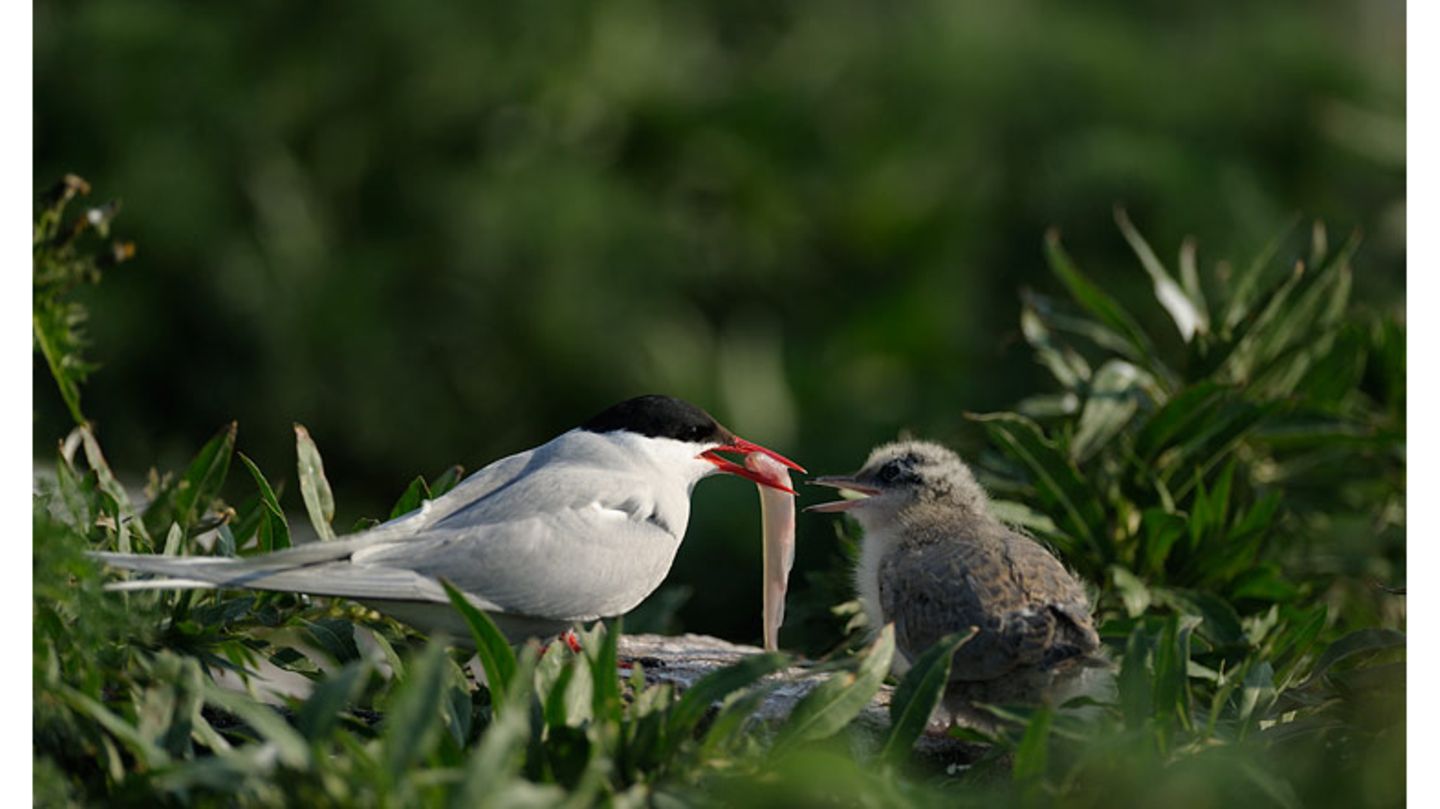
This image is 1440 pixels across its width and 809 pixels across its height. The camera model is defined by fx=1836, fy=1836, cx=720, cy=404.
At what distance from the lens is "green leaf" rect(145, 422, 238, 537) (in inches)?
106

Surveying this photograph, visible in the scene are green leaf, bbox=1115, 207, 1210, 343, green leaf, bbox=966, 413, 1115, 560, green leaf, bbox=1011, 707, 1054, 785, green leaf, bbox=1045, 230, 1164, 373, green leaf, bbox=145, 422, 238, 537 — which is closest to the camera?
green leaf, bbox=1011, 707, 1054, 785

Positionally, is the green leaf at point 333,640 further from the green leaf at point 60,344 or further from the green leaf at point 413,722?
the green leaf at point 413,722

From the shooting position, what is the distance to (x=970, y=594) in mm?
2338

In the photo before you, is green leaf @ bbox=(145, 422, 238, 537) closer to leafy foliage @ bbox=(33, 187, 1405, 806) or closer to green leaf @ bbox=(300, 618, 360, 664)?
leafy foliage @ bbox=(33, 187, 1405, 806)

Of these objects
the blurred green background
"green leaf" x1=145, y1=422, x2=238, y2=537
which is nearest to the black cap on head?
"green leaf" x1=145, y1=422, x2=238, y2=537

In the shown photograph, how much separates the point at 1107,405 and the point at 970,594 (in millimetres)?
970

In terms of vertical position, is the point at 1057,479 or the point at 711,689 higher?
the point at 711,689

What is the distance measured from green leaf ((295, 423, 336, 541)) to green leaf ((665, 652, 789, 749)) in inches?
28.9

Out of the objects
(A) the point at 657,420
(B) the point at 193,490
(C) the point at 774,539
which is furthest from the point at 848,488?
(B) the point at 193,490

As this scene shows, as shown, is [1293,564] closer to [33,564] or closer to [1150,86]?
[33,564]

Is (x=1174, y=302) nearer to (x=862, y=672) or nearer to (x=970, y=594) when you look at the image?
(x=970, y=594)

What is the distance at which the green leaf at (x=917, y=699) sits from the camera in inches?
81.8

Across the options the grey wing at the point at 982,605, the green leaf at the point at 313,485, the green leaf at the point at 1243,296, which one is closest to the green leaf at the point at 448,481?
the green leaf at the point at 313,485

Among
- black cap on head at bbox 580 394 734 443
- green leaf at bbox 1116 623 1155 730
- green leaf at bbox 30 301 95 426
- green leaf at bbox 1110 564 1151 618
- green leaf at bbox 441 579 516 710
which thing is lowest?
green leaf at bbox 1110 564 1151 618
